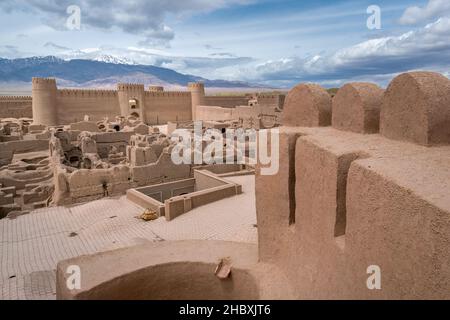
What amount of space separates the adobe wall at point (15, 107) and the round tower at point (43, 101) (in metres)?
6.08

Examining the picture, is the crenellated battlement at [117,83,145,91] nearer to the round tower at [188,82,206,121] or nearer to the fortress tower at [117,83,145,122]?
the fortress tower at [117,83,145,122]

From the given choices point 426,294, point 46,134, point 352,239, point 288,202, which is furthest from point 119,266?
point 46,134

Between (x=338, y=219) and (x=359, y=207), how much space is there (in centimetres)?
42

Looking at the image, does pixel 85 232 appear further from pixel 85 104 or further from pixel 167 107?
pixel 167 107

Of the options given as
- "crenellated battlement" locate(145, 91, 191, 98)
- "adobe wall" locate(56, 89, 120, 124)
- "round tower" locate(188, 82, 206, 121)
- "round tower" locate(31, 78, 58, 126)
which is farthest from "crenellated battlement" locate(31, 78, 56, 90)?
"round tower" locate(188, 82, 206, 121)

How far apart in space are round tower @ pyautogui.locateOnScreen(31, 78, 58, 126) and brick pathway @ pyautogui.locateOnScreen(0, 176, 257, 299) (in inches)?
944

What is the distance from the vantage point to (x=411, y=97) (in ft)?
10.8

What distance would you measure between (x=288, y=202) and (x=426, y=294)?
2.17 meters

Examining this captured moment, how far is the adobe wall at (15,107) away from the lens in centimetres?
3544

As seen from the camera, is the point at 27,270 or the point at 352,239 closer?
the point at 352,239

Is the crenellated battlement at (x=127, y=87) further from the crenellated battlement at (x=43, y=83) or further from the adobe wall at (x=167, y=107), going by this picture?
the crenellated battlement at (x=43, y=83)

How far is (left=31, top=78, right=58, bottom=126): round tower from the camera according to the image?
31297 millimetres

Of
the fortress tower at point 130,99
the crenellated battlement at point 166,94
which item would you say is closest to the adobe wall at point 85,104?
the fortress tower at point 130,99
